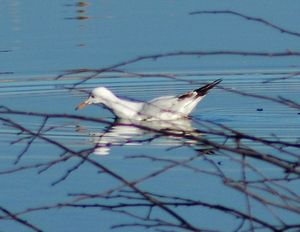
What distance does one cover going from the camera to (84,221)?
5.89 m

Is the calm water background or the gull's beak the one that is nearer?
the calm water background

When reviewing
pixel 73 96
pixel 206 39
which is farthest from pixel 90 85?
pixel 206 39

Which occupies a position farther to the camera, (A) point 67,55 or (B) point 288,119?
(A) point 67,55

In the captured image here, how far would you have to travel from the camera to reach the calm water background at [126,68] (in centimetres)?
664

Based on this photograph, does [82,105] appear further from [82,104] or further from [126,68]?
[126,68]

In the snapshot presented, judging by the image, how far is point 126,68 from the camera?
1110 cm

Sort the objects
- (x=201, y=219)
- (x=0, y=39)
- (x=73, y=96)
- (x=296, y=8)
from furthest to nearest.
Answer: (x=296, y=8), (x=0, y=39), (x=73, y=96), (x=201, y=219)

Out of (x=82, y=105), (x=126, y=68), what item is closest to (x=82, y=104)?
(x=82, y=105)

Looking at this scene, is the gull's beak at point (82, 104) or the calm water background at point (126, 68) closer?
the calm water background at point (126, 68)

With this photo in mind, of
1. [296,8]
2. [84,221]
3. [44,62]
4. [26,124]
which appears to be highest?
[296,8]

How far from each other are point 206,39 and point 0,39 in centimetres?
223

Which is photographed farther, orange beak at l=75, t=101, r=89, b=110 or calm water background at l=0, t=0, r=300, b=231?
orange beak at l=75, t=101, r=89, b=110

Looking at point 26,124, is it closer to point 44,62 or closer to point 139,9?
point 44,62

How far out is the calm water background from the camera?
664cm
